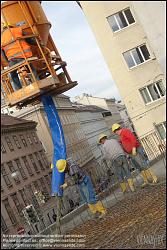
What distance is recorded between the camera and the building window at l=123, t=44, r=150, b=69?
94.5 ft

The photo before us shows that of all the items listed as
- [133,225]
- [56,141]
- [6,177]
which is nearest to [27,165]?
[6,177]

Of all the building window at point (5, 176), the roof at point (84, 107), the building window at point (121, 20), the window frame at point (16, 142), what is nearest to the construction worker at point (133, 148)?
the building window at point (121, 20)

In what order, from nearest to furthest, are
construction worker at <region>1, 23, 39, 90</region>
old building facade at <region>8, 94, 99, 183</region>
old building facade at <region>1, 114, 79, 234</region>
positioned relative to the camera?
construction worker at <region>1, 23, 39, 90</region> → old building facade at <region>1, 114, 79, 234</region> → old building facade at <region>8, 94, 99, 183</region>

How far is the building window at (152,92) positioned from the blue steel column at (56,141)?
19.2 m

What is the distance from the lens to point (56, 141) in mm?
9828

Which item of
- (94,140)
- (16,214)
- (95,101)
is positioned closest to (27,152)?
(16,214)

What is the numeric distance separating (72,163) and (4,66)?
8.66 ft

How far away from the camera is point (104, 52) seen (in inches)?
1164

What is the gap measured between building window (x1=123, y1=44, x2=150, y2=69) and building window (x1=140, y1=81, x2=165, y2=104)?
5.90 ft

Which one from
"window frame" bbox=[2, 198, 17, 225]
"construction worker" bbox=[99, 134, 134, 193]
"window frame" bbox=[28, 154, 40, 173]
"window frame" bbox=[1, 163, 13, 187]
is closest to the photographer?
"construction worker" bbox=[99, 134, 134, 193]

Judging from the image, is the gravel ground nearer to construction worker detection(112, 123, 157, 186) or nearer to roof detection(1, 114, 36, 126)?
construction worker detection(112, 123, 157, 186)

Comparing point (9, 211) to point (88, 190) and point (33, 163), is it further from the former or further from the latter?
point (88, 190)

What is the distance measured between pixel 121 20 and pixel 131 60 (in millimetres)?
2769

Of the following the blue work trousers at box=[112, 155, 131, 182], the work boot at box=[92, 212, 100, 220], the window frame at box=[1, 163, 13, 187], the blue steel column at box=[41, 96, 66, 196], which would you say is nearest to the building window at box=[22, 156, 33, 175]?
the window frame at box=[1, 163, 13, 187]
